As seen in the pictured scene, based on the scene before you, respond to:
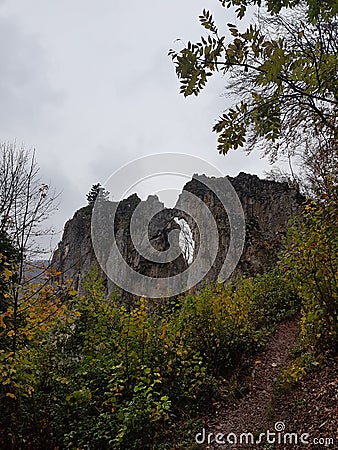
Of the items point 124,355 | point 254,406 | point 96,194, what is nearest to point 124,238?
point 96,194

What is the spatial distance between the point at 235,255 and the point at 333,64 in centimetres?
1622

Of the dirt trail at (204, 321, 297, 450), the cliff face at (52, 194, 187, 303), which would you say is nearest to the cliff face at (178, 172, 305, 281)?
the cliff face at (52, 194, 187, 303)

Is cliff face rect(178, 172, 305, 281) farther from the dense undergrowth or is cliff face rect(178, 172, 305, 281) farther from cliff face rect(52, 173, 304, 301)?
the dense undergrowth

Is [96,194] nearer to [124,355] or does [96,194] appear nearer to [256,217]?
[256,217]

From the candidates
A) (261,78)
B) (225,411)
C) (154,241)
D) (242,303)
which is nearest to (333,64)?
(261,78)

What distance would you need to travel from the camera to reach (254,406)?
470cm

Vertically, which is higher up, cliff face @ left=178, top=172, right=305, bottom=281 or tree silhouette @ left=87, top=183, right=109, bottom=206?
tree silhouette @ left=87, top=183, right=109, bottom=206

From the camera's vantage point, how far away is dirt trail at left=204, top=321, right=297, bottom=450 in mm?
4137

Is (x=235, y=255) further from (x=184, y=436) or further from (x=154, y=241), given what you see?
Answer: (x=184, y=436)

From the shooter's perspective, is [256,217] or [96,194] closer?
[256,217]

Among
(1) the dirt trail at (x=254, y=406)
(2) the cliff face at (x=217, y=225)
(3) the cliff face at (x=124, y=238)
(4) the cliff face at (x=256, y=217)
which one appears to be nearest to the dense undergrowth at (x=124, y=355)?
(1) the dirt trail at (x=254, y=406)

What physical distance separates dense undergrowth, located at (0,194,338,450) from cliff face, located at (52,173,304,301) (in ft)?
30.1

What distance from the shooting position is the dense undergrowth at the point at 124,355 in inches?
148

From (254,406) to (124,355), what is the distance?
1775mm
